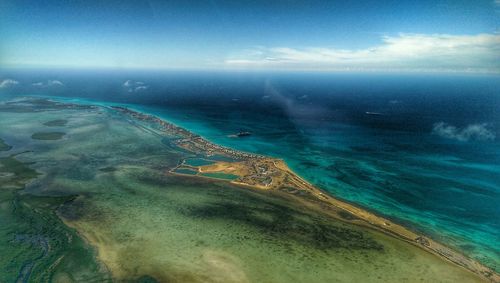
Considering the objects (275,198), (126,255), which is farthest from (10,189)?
(275,198)

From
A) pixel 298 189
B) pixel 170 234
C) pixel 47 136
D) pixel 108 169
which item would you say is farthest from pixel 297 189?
pixel 47 136

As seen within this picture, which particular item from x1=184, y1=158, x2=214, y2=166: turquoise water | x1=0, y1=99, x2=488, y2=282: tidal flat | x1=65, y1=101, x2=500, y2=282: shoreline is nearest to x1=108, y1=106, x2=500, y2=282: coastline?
x1=65, y1=101, x2=500, y2=282: shoreline

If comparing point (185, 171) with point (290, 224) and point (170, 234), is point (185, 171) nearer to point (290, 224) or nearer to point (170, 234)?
point (170, 234)

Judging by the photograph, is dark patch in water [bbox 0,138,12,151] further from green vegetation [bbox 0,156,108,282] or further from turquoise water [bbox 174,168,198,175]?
turquoise water [bbox 174,168,198,175]

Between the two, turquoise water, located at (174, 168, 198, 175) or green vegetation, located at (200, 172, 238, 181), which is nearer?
green vegetation, located at (200, 172, 238, 181)

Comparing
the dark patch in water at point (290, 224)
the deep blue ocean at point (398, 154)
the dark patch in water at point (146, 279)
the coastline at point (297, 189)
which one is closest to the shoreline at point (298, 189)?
the coastline at point (297, 189)

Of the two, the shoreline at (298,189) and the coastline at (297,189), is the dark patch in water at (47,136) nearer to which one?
the shoreline at (298,189)

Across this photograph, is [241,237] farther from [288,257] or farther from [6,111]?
[6,111]
